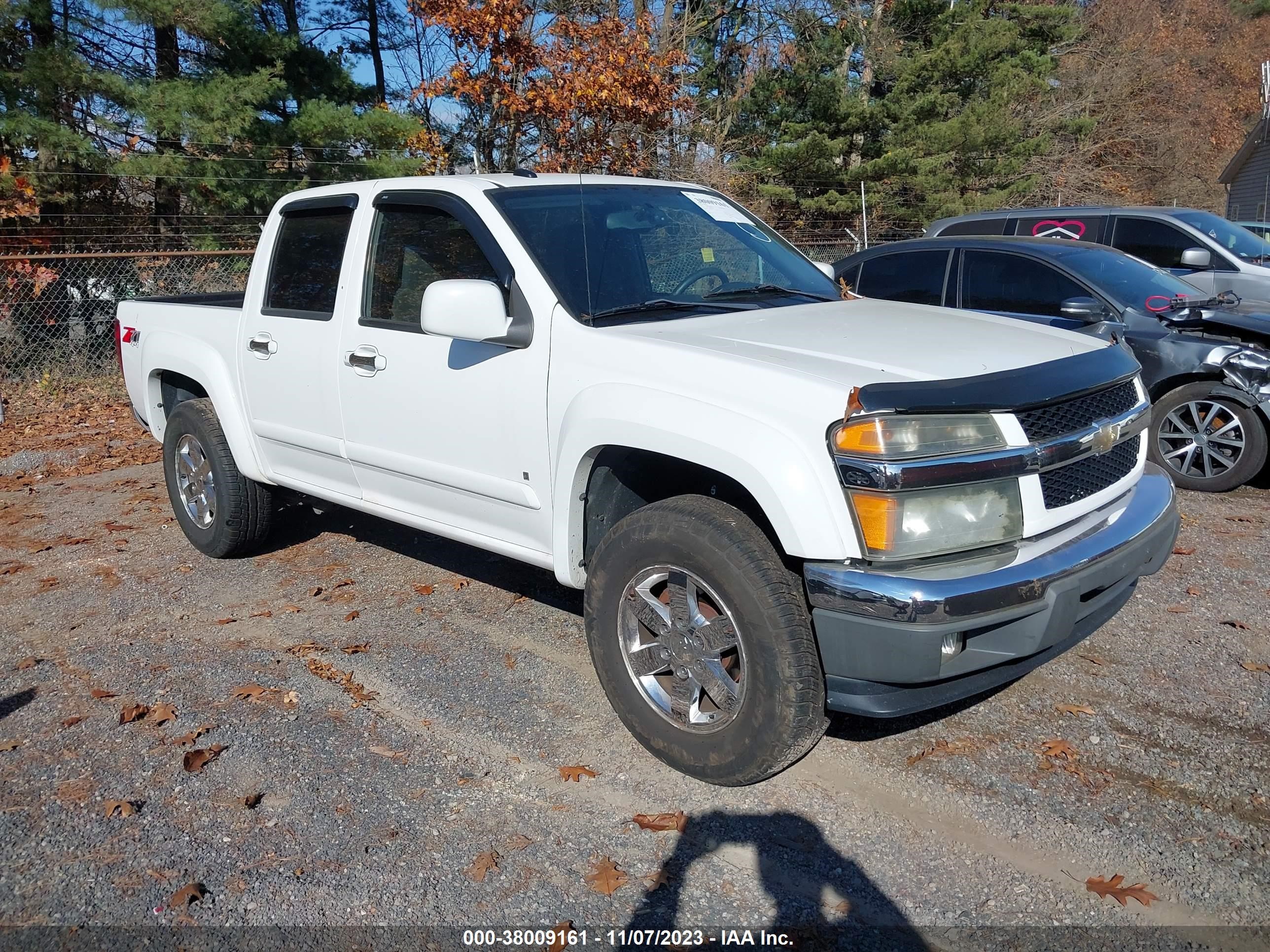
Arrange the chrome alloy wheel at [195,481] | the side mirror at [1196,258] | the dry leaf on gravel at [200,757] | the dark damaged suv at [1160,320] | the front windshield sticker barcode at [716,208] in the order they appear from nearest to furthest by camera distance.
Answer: the dry leaf on gravel at [200,757], the front windshield sticker barcode at [716,208], the chrome alloy wheel at [195,481], the dark damaged suv at [1160,320], the side mirror at [1196,258]

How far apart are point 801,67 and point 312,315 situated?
876 inches

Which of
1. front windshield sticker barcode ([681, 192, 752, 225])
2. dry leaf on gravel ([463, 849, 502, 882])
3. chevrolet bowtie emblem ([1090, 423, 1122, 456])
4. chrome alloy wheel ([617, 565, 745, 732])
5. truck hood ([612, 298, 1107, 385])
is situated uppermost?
front windshield sticker barcode ([681, 192, 752, 225])

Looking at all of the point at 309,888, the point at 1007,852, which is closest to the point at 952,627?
the point at 1007,852

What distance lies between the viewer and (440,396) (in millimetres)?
4262

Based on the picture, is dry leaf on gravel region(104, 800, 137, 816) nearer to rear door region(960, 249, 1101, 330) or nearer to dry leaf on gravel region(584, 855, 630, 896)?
dry leaf on gravel region(584, 855, 630, 896)

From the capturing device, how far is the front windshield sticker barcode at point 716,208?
4828 millimetres

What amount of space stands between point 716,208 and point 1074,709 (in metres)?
2.67

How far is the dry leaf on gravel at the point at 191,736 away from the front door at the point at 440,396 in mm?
1200

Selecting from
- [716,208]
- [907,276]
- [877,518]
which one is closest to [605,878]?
[877,518]

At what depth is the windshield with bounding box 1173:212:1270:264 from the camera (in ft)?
33.3

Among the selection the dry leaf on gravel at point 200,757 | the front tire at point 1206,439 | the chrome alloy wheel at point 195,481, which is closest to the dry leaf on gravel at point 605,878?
the dry leaf on gravel at point 200,757

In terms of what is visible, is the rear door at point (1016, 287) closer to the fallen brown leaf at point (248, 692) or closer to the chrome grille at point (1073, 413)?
the chrome grille at point (1073, 413)

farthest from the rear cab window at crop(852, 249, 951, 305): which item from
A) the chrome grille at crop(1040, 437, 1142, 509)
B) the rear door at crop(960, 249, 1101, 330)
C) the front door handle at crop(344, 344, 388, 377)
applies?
the front door handle at crop(344, 344, 388, 377)

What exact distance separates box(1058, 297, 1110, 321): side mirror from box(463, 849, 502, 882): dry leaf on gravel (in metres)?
5.19
